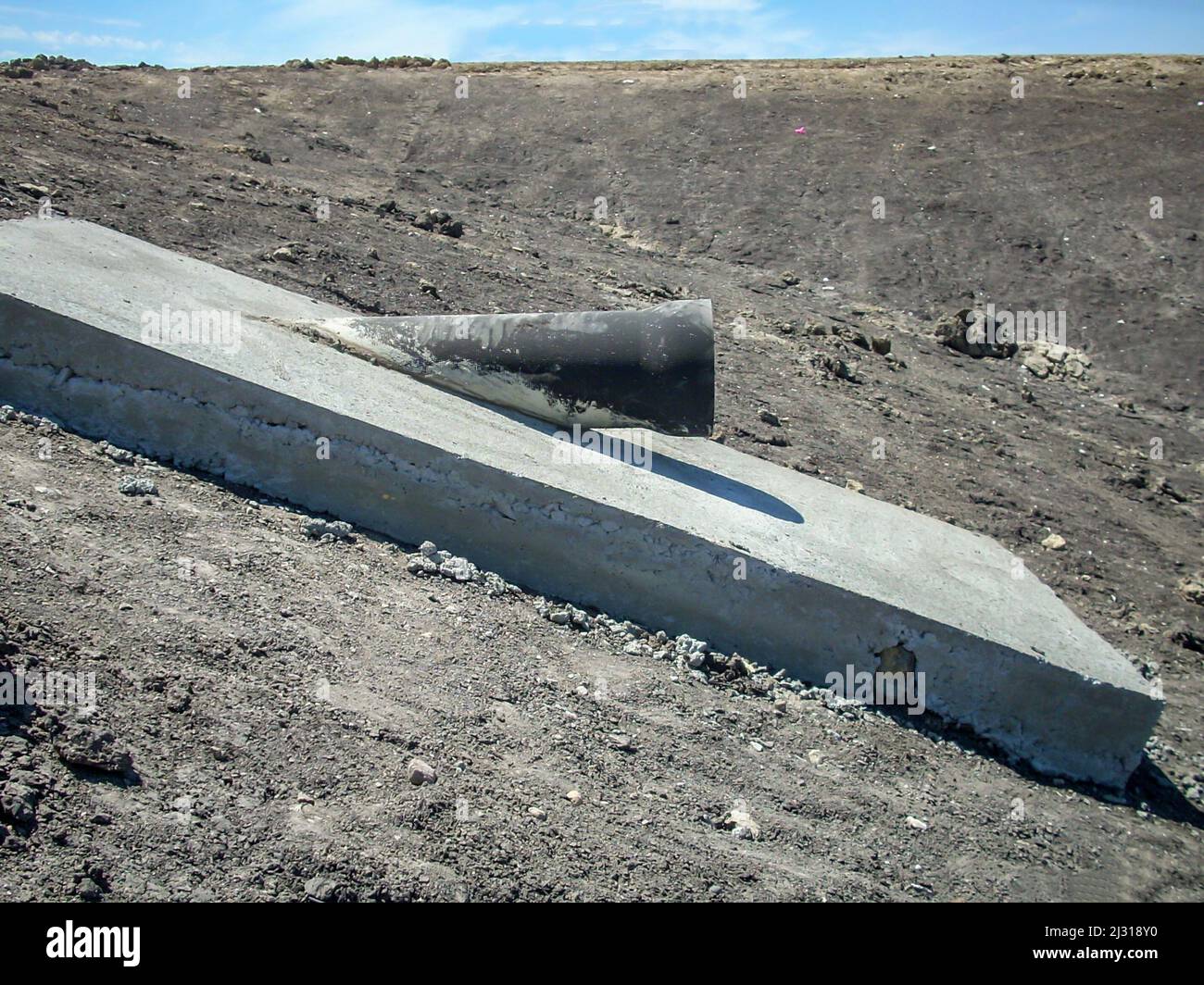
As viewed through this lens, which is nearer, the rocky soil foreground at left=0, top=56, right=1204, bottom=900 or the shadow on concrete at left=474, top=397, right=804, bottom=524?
the rocky soil foreground at left=0, top=56, right=1204, bottom=900

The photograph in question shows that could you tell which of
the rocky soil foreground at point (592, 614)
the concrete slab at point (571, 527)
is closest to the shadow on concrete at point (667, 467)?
the concrete slab at point (571, 527)

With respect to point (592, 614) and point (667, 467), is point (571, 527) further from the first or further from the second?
point (667, 467)

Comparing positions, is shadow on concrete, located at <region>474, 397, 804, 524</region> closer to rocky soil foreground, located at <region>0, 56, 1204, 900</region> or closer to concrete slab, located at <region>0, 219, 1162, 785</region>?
concrete slab, located at <region>0, 219, 1162, 785</region>

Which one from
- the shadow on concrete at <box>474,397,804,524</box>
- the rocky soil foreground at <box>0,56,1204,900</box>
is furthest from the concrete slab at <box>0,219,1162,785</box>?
the shadow on concrete at <box>474,397,804,524</box>

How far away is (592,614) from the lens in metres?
4.51

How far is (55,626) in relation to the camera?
3.29 m

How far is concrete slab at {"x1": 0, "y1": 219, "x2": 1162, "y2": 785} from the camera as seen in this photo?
4.37 metres

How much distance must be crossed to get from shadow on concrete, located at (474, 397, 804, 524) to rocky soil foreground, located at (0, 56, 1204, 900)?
3.04 feet

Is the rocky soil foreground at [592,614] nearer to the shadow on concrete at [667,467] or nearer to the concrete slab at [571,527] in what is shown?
the concrete slab at [571,527]

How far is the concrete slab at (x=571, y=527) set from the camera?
437cm

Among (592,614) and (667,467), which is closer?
(592,614)

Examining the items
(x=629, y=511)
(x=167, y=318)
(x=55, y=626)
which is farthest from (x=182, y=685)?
(x=167, y=318)

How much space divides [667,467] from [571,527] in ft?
3.17

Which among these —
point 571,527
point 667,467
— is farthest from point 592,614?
point 667,467
